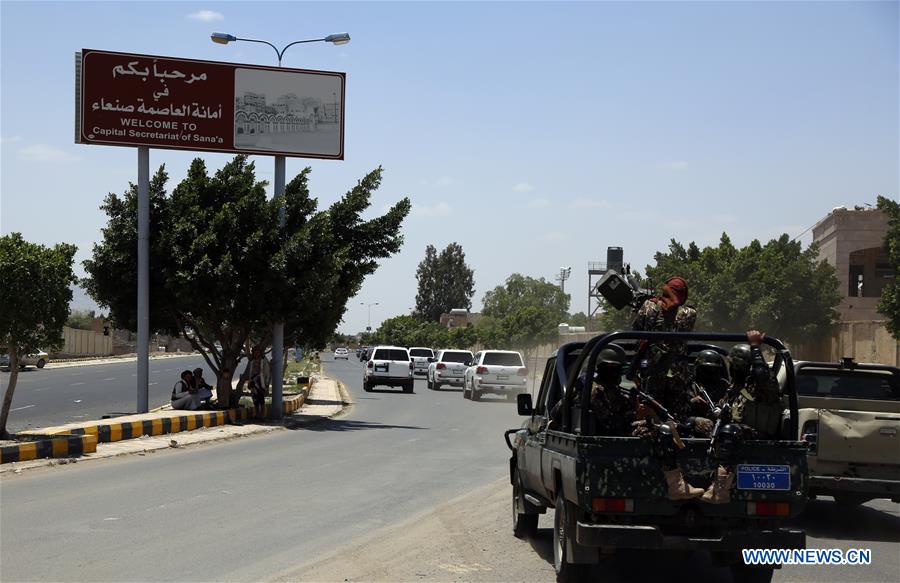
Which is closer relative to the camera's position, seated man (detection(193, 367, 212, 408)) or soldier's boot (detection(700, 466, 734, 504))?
soldier's boot (detection(700, 466, 734, 504))

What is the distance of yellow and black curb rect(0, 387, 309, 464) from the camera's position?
1504cm

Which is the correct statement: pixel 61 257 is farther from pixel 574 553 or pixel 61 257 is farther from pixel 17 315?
pixel 574 553

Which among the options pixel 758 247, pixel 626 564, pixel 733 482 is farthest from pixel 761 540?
pixel 758 247

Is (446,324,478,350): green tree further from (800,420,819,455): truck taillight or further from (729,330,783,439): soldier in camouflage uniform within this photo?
(729,330,783,439): soldier in camouflage uniform

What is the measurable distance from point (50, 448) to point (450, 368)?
98.1 ft

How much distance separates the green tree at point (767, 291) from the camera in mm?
43094

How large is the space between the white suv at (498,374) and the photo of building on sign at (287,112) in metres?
12.6

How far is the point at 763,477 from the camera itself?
6891mm

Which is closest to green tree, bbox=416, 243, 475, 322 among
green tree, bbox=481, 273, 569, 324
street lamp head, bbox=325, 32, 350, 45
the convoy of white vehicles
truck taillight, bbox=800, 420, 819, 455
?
green tree, bbox=481, 273, 569, 324

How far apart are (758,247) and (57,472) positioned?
1563 inches

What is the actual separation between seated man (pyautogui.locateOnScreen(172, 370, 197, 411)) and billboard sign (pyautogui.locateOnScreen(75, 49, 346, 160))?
5.91 metres

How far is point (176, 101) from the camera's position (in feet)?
80.9

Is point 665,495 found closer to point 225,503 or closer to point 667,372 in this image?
point 667,372

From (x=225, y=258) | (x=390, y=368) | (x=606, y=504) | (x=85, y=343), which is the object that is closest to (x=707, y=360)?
(x=606, y=504)
